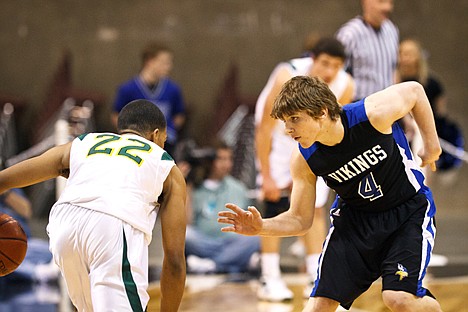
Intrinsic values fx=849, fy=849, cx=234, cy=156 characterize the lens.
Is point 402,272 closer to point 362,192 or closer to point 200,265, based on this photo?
point 362,192

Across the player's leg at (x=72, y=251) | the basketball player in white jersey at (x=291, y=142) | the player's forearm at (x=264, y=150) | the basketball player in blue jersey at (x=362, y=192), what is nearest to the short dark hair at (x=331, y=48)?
the basketball player in white jersey at (x=291, y=142)

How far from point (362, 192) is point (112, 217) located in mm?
1192

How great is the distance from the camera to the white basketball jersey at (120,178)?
354 centimetres

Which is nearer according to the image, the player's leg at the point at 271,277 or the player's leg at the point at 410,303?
the player's leg at the point at 410,303

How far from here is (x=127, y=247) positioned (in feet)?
11.5

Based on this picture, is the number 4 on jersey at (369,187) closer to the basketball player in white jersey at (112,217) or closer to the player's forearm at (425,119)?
the player's forearm at (425,119)

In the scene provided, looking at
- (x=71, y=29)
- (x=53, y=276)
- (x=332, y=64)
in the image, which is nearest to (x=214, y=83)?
(x=71, y=29)

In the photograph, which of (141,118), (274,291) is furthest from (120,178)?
(274,291)

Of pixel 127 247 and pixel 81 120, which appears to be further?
pixel 81 120

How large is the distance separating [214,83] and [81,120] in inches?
95.9

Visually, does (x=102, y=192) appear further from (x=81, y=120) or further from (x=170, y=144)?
(x=81, y=120)

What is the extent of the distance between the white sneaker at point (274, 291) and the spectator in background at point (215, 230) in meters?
1.65

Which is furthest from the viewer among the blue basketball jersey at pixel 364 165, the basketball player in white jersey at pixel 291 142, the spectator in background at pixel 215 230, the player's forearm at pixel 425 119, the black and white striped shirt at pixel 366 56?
the spectator in background at pixel 215 230

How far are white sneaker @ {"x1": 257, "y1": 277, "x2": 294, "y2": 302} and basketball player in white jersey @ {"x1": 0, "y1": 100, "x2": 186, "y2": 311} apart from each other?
8.59ft
